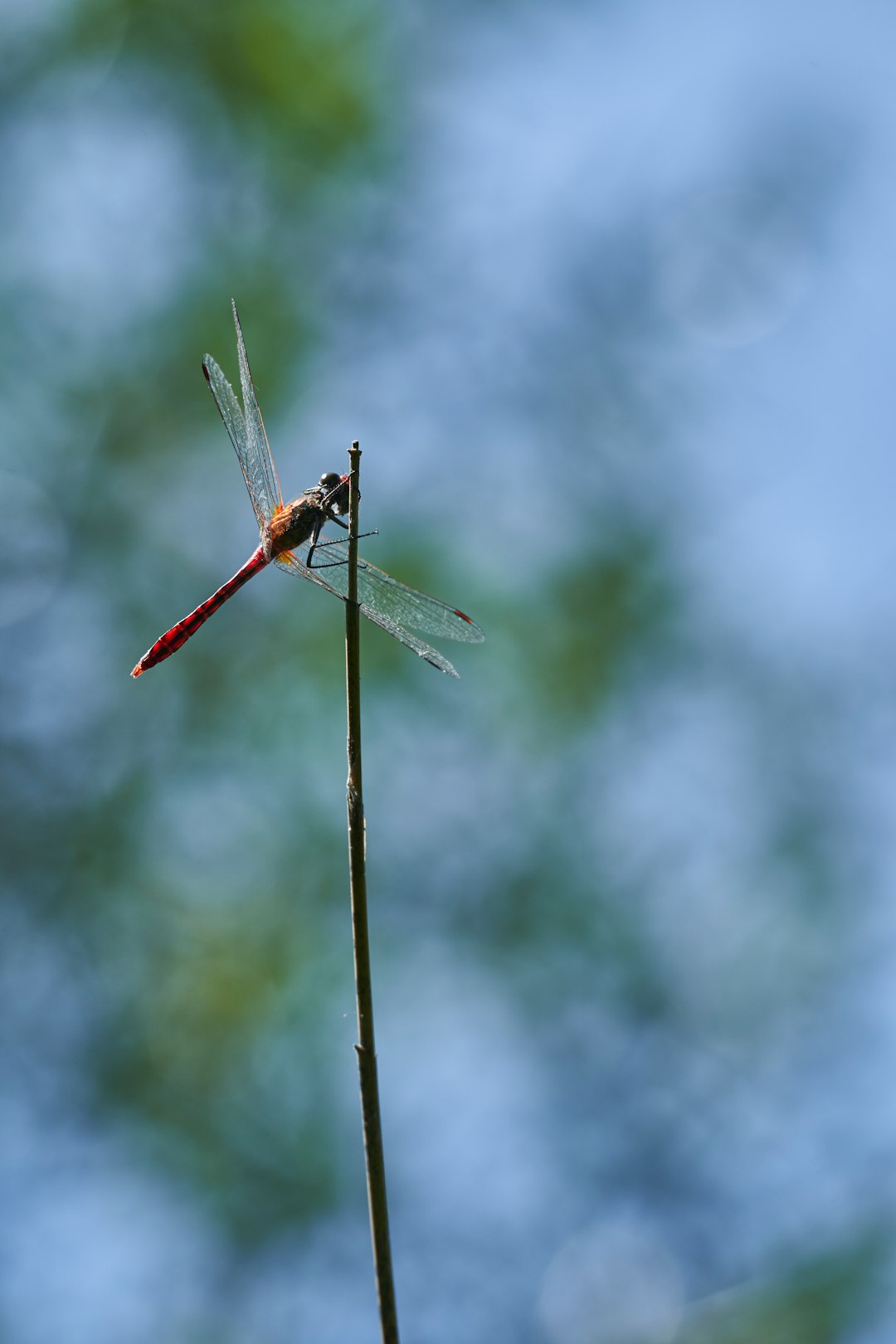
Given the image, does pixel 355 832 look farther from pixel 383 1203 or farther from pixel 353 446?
pixel 353 446

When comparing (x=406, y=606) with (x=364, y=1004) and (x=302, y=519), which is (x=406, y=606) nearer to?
(x=302, y=519)

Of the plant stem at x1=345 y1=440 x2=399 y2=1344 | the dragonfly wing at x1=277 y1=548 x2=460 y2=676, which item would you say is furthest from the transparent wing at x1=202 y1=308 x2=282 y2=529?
the plant stem at x1=345 y1=440 x2=399 y2=1344

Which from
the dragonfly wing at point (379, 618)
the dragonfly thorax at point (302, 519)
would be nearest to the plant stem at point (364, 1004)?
the dragonfly wing at point (379, 618)

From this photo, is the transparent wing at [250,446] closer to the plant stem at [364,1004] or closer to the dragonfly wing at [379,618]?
the dragonfly wing at [379,618]

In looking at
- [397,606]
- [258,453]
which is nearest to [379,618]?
[397,606]

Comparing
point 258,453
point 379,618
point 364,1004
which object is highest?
point 258,453

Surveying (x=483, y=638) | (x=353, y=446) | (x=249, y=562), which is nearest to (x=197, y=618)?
(x=249, y=562)

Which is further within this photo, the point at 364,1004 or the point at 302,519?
the point at 302,519

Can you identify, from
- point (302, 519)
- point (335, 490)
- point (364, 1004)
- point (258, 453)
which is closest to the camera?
point (364, 1004)
